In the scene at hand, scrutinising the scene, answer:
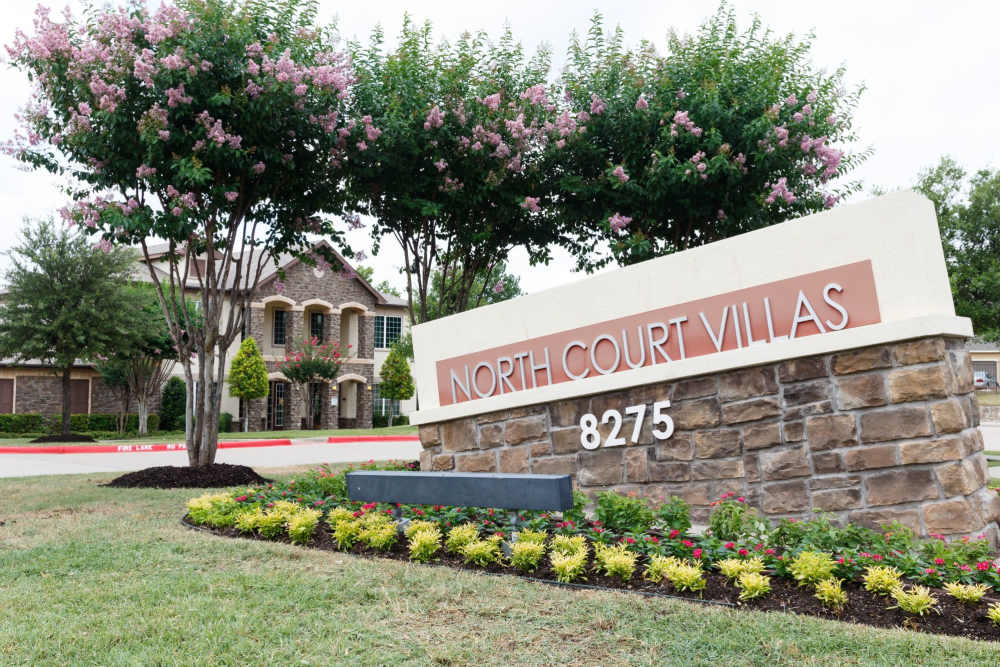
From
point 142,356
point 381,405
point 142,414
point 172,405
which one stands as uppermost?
point 142,356

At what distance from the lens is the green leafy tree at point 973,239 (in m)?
26.4

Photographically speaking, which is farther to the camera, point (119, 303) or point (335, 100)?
point (119, 303)

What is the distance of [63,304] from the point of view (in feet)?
84.9

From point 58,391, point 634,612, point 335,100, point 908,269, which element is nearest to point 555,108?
point 335,100

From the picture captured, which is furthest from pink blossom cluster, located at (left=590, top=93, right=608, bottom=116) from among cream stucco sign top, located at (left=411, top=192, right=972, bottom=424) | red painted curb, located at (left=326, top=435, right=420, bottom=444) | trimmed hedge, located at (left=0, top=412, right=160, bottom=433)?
trimmed hedge, located at (left=0, top=412, right=160, bottom=433)

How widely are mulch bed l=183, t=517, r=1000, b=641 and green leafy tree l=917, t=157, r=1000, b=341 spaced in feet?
85.3

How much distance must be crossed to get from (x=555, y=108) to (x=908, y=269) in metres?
7.01

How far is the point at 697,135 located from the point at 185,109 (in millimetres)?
6947

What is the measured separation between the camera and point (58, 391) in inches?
1264

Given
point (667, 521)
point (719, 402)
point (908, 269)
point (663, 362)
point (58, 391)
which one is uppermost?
point (58, 391)

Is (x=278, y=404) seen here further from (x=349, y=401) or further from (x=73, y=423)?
(x=73, y=423)

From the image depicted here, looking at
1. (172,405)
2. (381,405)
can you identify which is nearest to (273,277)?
(172,405)

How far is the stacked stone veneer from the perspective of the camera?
5699 mm

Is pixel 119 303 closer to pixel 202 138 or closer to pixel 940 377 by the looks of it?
pixel 202 138
